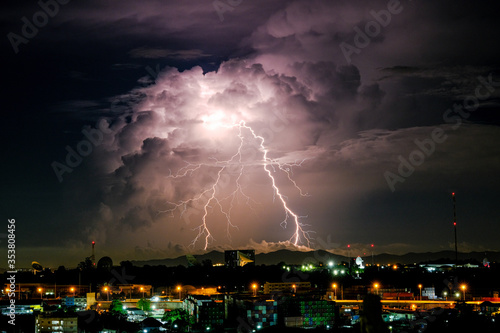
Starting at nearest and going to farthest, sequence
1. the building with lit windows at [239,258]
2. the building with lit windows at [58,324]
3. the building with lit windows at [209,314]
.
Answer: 1. the building with lit windows at [58,324]
2. the building with lit windows at [209,314]
3. the building with lit windows at [239,258]

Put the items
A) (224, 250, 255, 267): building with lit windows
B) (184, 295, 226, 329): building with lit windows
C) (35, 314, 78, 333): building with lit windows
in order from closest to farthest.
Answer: (35, 314, 78, 333): building with lit windows → (184, 295, 226, 329): building with lit windows → (224, 250, 255, 267): building with lit windows

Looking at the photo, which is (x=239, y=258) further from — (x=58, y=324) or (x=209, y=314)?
(x=58, y=324)

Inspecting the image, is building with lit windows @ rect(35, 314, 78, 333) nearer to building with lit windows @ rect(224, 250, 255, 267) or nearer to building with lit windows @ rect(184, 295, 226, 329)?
building with lit windows @ rect(184, 295, 226, 329)

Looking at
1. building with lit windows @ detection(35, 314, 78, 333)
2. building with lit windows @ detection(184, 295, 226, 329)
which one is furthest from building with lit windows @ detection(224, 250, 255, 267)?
building with lit windows @ detection(35, 314, 78, 333)

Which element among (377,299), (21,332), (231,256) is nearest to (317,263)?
(231,256)

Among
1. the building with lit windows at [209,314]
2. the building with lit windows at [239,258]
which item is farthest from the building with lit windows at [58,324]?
the building with lit windows at [239,258]

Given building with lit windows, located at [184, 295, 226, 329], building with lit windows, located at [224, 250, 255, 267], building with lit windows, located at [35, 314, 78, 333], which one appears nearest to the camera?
building with lit windows, located at [35, 314, 78, 333]

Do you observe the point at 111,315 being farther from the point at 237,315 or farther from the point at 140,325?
the point at 237,315

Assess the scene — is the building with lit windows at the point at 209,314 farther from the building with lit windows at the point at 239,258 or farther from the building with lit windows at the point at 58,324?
the building with lit windows at the point at 239,258
